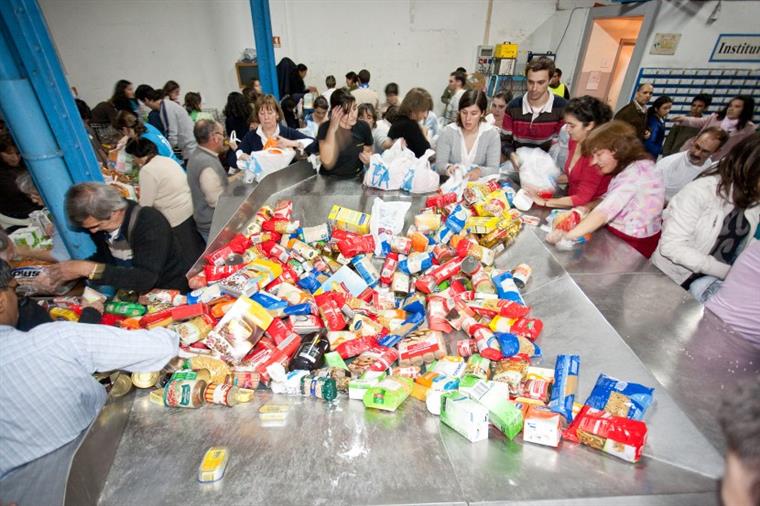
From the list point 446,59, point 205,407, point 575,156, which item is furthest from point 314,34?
point 205,407

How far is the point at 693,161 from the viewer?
3885 millimetres

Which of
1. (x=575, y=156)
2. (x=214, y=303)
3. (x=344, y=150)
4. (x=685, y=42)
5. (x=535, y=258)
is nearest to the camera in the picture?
(x=214, y=303)

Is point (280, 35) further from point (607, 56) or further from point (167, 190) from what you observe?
point (607, 56)

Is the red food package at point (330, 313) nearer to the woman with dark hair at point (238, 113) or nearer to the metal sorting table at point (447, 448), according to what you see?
the metal sorting table at point (447, 448)

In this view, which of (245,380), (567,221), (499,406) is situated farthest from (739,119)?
(245,380)

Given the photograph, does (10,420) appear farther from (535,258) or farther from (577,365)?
(535,258)

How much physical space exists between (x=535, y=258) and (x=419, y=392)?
1.39 m

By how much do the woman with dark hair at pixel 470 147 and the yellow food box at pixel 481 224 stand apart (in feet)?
2.50

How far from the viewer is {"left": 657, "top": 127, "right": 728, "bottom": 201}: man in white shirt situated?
371 cm

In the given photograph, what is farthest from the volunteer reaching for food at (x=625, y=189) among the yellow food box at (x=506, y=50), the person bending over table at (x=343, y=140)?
the yellow food box at (x=506, y=50)

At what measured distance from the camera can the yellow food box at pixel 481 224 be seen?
104 inches

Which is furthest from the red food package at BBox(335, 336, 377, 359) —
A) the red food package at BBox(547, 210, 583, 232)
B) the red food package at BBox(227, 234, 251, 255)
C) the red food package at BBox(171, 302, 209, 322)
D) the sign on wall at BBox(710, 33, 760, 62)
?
the sign on wall at BBox(710, 33, 760, 62)

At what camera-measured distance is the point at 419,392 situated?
1625mm

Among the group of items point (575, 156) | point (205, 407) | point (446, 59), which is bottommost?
point (205, 407)
